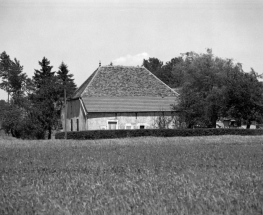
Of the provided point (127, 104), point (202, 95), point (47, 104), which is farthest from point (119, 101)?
point (202, 95)

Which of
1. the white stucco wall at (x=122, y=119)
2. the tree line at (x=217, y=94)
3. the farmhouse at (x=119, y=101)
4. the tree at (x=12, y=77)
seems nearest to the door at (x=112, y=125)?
the farmhouse at (x=119, y=101)

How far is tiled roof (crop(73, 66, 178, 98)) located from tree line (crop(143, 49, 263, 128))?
409 cm

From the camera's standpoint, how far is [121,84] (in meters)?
55.1

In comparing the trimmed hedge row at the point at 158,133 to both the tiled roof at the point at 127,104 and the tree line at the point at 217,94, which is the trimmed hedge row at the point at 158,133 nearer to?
the tree line at the point at 217,94

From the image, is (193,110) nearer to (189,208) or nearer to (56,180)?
(56,180)

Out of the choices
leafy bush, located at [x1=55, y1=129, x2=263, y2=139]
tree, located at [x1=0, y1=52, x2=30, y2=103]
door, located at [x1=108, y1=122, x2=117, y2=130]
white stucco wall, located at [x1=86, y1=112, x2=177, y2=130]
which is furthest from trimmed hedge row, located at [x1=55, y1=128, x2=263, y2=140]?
tree, located at [x1=0, y1=52, x2=30, y2=103]

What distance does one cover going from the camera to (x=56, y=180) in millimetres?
12086

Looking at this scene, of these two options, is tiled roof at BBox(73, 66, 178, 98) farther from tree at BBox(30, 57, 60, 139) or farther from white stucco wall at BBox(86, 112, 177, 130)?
white stucco wall at BBox(86, 112, 177, 130)

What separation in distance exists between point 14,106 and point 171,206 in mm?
56170

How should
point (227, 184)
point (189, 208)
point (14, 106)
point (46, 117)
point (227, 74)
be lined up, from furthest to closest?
point (14, 106) → point (46, 117) → point (227, 74) → point (227, 184) → point (189, 208)

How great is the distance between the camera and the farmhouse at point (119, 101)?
51.0 metres

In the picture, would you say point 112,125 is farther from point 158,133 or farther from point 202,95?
point 202,95

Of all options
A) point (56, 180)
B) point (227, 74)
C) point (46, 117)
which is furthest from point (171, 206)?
point (46, 117)

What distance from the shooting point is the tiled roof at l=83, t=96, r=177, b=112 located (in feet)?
167
